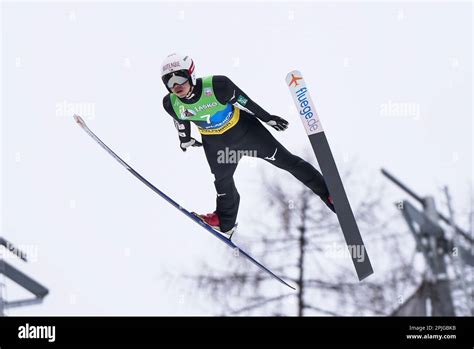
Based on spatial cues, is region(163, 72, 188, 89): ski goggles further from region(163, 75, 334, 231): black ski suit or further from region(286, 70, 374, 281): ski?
region(286, 70, 374, 281): ski

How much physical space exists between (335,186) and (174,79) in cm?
170

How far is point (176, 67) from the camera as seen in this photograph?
6996 mm

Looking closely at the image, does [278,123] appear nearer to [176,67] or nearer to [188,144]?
[188,144]

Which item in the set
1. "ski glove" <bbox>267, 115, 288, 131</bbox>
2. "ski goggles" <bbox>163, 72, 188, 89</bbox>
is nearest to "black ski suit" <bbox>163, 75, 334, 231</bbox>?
"ski glove" <bbox>267, 115, 288, 131</bbox>

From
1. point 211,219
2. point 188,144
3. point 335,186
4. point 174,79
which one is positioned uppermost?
point 174,79

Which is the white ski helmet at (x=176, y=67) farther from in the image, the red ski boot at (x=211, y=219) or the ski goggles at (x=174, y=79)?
the red ski boot at (x=211, y=219)

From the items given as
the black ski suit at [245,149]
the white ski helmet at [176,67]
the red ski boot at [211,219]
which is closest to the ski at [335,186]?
the black ski suit at [245,149]

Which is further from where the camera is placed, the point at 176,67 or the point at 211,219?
the point at 211,219

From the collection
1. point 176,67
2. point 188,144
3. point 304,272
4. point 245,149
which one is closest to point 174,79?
point 176,67

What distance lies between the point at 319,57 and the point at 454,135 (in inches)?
351

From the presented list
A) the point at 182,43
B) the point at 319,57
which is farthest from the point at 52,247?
the point at 319,57

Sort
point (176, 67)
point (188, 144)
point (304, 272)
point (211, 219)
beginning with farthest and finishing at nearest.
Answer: point (304, 272) → point (211, 219) → point (188, 144) → point (176, 67)

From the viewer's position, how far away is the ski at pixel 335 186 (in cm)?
737

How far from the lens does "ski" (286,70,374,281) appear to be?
7.37 metres
